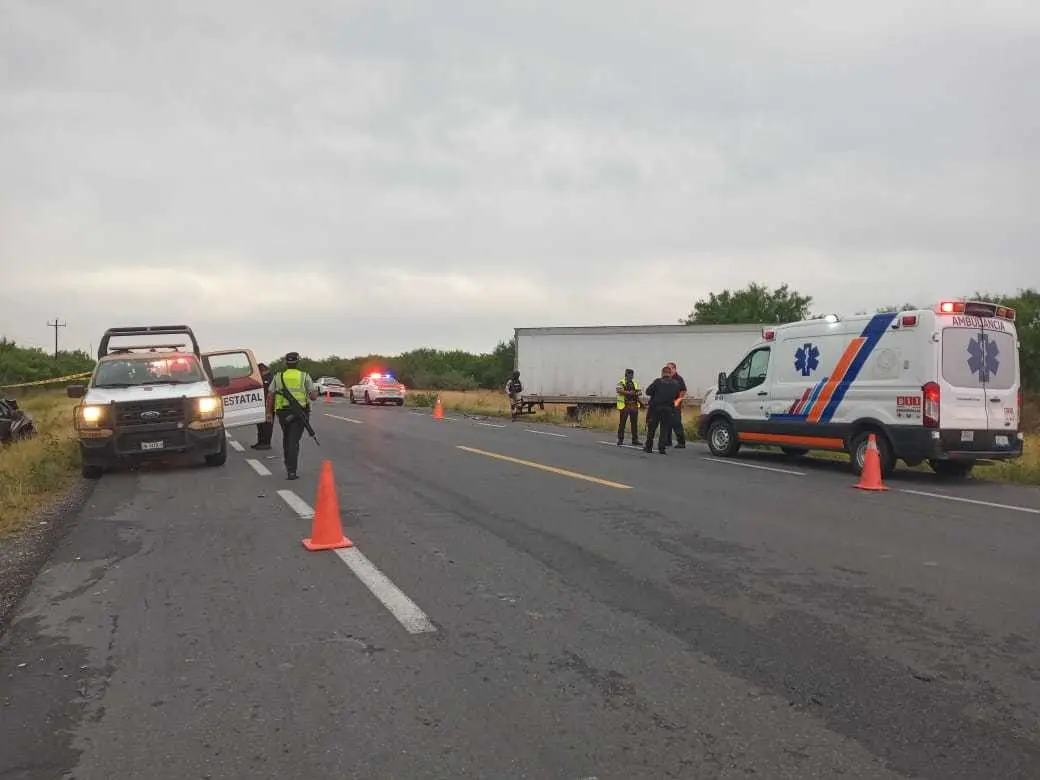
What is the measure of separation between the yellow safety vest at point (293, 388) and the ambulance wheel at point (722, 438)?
774cm

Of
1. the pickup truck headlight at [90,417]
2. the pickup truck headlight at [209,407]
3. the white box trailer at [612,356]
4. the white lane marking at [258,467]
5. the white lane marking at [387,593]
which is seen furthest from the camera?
the white box trailer at [612,356]

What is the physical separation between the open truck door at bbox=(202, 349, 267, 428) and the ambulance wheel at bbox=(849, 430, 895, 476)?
10425 millimetres

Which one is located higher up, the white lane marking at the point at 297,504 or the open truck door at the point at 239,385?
the open truck door at the point at 239,385

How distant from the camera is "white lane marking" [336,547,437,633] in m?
5.05

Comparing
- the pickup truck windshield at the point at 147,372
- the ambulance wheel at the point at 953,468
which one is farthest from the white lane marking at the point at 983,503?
the pickup truck windshield at the point at 147,372

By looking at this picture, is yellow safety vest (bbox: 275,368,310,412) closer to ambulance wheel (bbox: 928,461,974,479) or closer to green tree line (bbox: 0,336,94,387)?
ambulance wheel (bbox: 928,461,974,479)

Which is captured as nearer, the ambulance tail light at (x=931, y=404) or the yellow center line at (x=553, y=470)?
the yellow center line at (x=553, y=470)

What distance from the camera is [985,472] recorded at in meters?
13.8

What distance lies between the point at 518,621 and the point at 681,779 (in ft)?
6.68

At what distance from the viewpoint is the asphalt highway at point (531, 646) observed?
3.42 metres

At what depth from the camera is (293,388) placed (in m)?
11.9

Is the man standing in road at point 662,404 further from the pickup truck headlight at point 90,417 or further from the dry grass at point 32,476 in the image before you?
Answer: the dry grass at point 32,476

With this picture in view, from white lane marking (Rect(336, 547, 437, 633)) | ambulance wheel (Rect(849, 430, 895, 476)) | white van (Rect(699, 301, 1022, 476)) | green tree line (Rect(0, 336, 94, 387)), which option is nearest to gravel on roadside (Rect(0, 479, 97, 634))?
Answer: white lane marking (Rect(336, 547, 437, 633))

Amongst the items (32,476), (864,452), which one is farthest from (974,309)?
(32,476)
